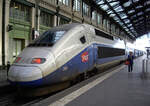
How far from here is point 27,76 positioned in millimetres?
4945

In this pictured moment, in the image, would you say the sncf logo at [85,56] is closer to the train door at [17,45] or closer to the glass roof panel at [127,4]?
the train door at [17,45]

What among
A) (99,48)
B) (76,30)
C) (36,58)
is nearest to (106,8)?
(99,48)

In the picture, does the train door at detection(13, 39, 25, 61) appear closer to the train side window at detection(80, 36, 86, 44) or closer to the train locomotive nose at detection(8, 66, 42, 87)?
the train side window at detection(80, 36, 86, 44)

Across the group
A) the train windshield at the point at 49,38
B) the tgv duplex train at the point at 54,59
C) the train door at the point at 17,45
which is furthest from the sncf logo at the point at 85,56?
the train door at the point at 17,45

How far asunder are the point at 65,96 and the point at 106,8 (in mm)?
31538

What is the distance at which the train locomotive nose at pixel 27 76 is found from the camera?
16.2 ft

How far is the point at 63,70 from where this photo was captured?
574cm

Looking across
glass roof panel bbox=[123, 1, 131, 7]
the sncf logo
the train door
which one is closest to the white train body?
the sncf logo

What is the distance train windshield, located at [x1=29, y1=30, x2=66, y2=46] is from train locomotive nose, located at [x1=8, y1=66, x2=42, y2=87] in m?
1.35

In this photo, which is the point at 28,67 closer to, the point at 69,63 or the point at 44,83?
the point at 44,83

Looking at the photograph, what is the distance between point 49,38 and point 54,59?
131 centimetres

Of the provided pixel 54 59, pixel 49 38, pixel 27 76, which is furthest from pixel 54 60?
pixel 49 38

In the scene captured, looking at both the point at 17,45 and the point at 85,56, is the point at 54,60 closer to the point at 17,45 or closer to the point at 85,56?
the point at 85,56

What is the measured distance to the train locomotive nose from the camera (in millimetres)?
4949
